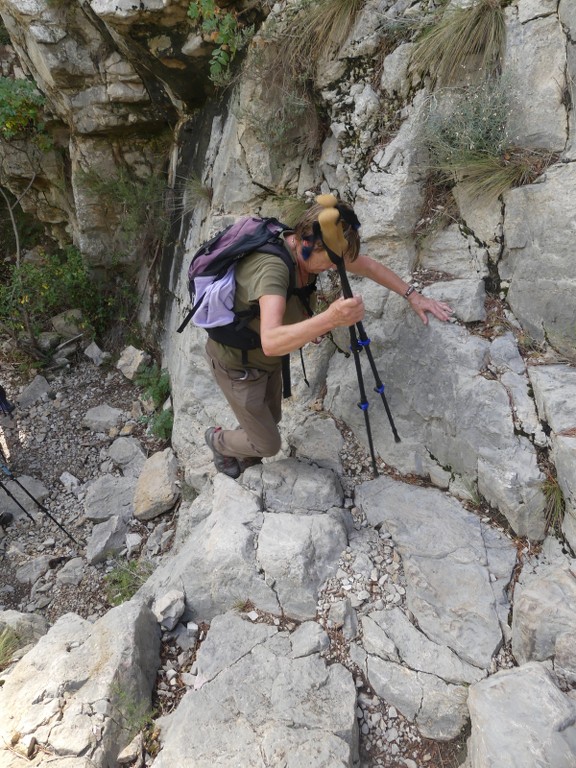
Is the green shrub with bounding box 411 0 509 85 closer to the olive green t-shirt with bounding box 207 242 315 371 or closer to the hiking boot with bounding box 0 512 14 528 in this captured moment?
the olive green t-shirt with bounding box 207 242 315 371

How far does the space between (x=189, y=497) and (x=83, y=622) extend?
246cm

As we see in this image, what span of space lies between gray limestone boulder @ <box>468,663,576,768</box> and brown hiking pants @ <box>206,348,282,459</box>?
2352 millimetres

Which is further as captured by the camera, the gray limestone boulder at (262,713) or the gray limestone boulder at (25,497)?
the gray limestone boulder at (25,497)

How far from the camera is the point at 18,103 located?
7793 mm

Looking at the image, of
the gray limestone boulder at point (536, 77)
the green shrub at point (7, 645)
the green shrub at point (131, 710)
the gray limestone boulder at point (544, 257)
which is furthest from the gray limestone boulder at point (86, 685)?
the gray limestone boulder at point (536, 77)

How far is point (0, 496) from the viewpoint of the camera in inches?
277

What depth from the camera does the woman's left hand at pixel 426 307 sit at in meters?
4.06

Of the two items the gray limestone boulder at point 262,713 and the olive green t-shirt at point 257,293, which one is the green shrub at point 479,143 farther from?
the gray limestone boulder at point 262,713


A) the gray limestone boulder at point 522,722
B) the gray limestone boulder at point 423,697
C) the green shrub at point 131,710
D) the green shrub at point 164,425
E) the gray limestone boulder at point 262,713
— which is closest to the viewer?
the gray limestone boulder at point 522,722

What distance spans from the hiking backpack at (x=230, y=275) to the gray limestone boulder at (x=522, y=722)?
8.43 feet

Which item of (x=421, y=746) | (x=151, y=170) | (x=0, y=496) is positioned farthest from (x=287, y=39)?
(x=0, y=496)

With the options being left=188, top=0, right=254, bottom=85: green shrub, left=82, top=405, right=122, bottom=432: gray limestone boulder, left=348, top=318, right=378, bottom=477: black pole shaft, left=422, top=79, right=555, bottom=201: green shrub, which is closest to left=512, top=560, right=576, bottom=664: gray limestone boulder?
left=348, top=318, right=378, bottom=477: black pole shaft

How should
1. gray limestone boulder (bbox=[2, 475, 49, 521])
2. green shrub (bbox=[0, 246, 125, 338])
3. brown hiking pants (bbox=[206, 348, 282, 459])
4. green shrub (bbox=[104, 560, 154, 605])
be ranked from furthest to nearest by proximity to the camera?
green shrub (bbox=[0, 246, 125, 338]) < gray limestone boulder (bbox=[2, 475, 49, 521]) < green shrub (bbox=[104, 560, 154, 605]) < brown hiking pants (bbox=[206, 348, 282, 459])

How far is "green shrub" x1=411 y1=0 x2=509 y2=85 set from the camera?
12.7 feet
